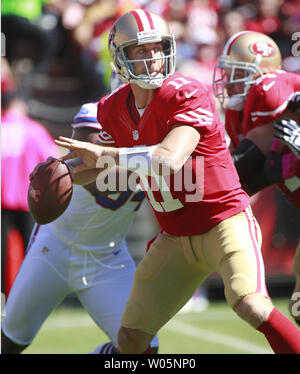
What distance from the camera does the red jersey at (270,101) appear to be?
383 cm

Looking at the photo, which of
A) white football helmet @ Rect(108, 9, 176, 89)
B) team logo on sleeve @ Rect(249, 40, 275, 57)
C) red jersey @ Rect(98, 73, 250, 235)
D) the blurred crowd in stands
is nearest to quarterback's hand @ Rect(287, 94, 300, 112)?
team logo on sleeve @ Rect(249, 40, 275, 57)

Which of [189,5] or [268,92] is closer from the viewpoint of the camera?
[268,92]

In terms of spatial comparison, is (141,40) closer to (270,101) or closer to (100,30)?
(270,101)

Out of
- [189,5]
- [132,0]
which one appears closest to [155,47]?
[132,0]

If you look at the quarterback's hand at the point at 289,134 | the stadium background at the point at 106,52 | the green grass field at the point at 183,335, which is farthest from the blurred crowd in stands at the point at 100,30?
the quarterback's hand at the point at 289,134

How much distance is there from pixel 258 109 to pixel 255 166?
291mm

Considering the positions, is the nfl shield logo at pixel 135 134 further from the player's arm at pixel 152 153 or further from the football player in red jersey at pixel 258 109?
the football player in red jersey at pixel 258 109

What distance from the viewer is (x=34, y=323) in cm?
375

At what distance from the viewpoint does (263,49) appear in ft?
13.3

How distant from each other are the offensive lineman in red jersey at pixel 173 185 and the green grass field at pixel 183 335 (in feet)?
5.72

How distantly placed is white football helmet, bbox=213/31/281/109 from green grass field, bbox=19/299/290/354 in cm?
172

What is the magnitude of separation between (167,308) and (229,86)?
57.2 inches

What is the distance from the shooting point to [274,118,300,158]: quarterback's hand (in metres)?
3.62
